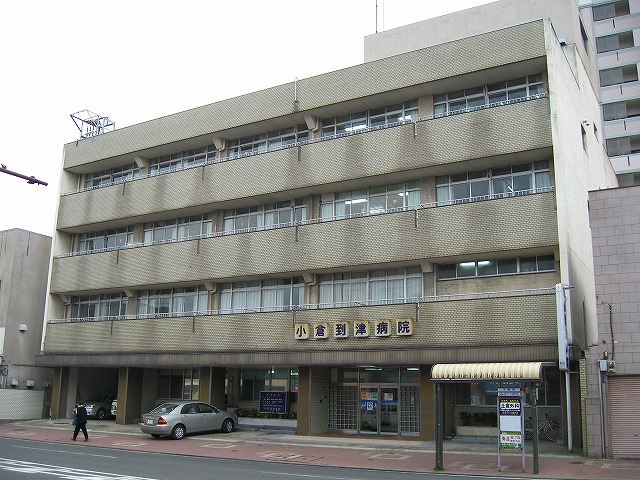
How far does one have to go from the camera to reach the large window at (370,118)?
99.2 feet

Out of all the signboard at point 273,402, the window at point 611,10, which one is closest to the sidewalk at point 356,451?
the signboard at point 273,402

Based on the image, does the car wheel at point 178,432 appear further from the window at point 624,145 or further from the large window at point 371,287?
the window at point 624,145

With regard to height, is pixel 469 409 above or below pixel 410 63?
below

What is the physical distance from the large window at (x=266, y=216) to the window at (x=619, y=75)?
3667 cm

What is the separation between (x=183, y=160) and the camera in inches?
1494

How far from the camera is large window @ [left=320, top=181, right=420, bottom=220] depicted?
29.4m

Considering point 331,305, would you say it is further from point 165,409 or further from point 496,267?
point 165,409

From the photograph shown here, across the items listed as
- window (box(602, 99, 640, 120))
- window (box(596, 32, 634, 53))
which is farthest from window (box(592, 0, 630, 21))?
window (box(602, 99, 640, 120))

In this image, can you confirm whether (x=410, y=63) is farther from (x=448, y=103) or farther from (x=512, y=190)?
(x=512, y=190)

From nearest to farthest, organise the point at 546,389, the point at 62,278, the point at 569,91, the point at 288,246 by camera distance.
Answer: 1. the point at 546,389
2. the point at 569,91
3. the point at 288,246
4. the point at 62,278

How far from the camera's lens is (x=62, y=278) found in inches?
1574

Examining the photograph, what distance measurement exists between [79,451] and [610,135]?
155 ft

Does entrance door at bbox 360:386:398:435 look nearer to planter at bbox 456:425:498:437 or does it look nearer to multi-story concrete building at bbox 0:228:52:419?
planter at bbox 456:425:498:437

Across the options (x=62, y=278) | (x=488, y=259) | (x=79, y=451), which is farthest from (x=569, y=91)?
(x=62, y=278)
